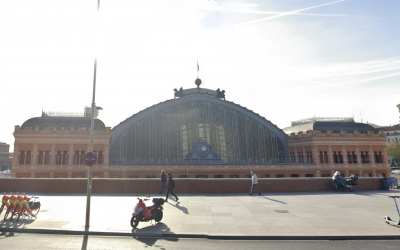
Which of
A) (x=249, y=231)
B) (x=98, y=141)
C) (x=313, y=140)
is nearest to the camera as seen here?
(x=249, y=231)

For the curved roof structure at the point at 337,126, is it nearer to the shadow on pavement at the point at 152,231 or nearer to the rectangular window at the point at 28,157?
the shadow on pavement at the point at 152,231

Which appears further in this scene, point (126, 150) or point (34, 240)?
point (126, 150)

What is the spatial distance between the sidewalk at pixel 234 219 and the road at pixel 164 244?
0.52m

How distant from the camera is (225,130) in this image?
5012 centimetres

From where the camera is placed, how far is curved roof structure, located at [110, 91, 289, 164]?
151 ft

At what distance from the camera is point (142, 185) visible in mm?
21297

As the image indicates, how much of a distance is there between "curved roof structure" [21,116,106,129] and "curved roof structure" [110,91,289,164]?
16.1 feet

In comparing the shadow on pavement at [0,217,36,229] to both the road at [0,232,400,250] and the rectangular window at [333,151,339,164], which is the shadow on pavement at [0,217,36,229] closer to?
the road at [0,232,400,250]

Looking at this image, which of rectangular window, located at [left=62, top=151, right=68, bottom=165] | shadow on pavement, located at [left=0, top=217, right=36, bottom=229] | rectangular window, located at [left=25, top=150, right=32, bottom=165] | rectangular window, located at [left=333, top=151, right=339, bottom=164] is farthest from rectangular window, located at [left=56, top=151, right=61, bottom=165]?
rectangular window, located at [left=333, top=151, right=339, bottom=164]

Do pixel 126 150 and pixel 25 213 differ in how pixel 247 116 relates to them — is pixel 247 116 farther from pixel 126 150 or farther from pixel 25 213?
pixel 25 213

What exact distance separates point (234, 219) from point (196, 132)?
122ft

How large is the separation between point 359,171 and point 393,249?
50849 mm

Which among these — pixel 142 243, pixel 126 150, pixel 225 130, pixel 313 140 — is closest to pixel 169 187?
pixel 142 243

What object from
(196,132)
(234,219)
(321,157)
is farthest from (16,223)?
(321,157)
